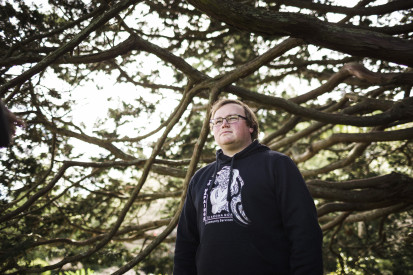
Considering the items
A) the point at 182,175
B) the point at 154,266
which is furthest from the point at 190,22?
the point at 154,266

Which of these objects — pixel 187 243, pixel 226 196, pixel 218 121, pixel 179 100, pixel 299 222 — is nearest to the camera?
pixel 299 222

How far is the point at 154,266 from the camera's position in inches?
299

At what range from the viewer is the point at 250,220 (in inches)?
71.4

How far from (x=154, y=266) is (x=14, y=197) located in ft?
12.6

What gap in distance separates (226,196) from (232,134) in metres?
0.46

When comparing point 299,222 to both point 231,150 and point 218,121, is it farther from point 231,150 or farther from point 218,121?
point 218,121

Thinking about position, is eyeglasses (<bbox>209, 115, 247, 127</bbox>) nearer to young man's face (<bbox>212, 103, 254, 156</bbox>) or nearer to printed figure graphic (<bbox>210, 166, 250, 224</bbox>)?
young man's face (<bbox>212, 103, 254, 156</bbox>)

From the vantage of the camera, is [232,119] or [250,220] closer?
[250,220]

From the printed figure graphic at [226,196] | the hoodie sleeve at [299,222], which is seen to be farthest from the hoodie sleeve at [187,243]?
the hoodie sleeve at [299,222]

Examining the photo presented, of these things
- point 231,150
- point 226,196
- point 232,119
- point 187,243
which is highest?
point 232,119

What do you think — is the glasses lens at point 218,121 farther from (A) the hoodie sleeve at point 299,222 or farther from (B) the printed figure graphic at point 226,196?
(A) the hoodie sleeve at point 299,222

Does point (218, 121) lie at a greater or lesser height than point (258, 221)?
→ greater

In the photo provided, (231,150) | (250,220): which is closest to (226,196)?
(250,220)

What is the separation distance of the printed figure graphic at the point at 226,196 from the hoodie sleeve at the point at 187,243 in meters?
0.31
